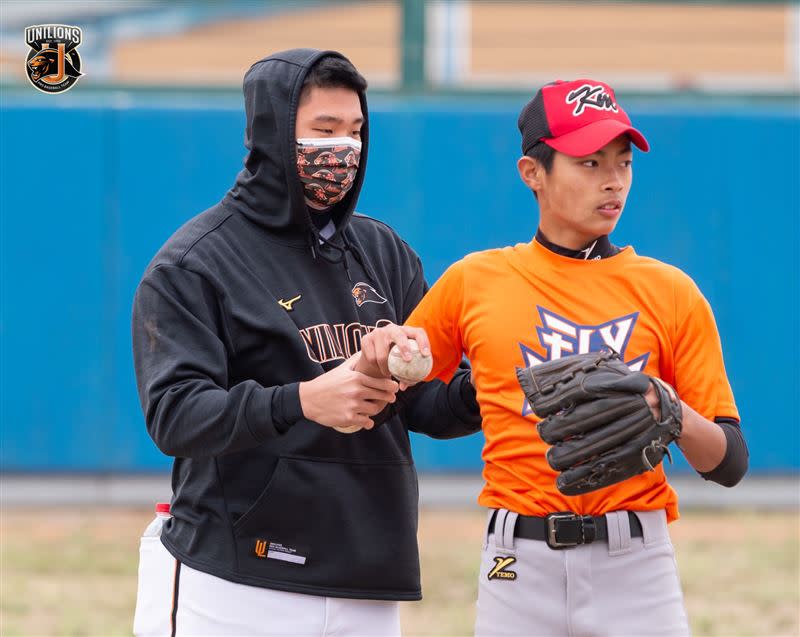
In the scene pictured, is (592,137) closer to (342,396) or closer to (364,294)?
(364,294)

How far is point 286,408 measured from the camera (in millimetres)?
2500

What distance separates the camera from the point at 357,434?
9.12 feet

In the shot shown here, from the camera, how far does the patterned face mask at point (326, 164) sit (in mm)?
2822

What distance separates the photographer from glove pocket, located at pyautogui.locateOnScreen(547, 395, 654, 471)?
2391 millimetres

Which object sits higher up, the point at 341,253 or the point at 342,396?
the point at 341,253

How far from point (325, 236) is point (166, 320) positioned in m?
0.49

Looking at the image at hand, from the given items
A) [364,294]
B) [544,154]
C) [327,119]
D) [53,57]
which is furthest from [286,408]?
[53,57]

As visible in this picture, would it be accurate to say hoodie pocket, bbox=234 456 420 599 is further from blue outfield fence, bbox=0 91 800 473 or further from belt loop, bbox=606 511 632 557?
blue outfield fence, bbox=0 91 800 473

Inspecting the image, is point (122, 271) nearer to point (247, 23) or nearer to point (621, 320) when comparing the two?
point (247, 23)

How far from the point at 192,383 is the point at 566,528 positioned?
0.84m

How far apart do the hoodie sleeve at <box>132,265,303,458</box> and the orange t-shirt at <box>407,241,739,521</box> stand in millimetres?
450

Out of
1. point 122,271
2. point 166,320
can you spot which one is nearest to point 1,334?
point 122,271

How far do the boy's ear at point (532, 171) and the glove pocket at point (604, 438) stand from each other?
639 millimetres

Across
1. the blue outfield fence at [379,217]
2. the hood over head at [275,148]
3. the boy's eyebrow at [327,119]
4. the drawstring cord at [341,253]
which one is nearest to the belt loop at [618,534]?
the drawstring cord at [341,253]
